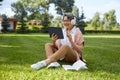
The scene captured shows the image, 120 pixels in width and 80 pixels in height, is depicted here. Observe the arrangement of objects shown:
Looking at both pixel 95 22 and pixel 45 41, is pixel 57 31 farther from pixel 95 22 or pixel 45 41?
pixel 95 22

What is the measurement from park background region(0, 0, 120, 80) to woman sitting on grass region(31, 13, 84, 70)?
0.34m

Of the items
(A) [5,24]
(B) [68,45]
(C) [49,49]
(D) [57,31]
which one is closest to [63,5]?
(A) [5,24]

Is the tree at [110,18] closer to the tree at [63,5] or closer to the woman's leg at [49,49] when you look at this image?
the tree at [63,5]

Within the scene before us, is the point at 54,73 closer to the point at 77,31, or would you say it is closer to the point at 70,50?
the point at 70,50

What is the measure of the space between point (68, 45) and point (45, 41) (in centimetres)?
1616

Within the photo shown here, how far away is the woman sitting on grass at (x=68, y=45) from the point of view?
26.1ft

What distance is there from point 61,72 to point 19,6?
89.4m

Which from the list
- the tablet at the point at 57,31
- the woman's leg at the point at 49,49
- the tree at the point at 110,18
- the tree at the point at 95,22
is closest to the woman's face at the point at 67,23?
the tablet at the point at 57,31

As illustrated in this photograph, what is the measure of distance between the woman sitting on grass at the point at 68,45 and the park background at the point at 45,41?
34 centimetres

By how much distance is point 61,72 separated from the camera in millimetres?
7258

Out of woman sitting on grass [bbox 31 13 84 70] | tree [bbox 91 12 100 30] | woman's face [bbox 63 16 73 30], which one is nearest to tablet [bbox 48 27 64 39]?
woman sitting on grass [bbox 31 13 84 70]

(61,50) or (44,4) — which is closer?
(61,50)

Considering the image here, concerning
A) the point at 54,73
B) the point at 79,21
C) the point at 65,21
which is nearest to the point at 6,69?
the point at 54,73

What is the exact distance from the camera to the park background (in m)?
7.04
